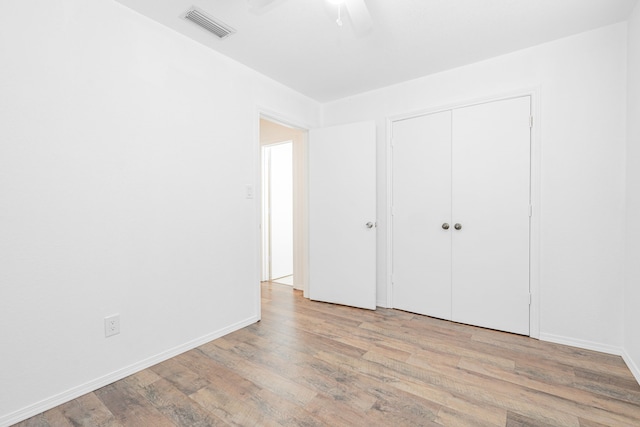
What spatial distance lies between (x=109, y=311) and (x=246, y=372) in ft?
3.12

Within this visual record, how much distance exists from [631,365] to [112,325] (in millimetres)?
3372

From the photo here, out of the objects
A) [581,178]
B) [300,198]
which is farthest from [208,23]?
[581,178]

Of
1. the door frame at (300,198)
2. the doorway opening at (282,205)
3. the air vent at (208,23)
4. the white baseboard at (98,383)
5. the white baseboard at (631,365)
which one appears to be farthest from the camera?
the doorway opening at (282,205)

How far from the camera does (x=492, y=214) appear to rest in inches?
105

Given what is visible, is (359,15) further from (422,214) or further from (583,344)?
(583,344)

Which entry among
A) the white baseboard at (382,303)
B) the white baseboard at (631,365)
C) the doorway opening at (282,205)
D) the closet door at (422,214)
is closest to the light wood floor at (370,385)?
the white baseboard at (631,365)

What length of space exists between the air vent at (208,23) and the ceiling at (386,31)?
44 millimetres

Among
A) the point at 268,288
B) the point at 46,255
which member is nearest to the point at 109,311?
the point at 46,255

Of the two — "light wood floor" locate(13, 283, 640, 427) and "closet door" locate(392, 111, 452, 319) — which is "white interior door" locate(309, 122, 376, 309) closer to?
"closet door" locate(392, 111, 452, 319)

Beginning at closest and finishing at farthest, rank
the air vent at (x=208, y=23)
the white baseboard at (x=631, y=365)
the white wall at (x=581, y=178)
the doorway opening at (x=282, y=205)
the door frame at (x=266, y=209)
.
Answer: the white baseboard at (x=631, y=365), the air vent at (x=208, y=23), the white wall at (x=581, y=178), the doorway opening at (x=282, y=205), the door frame at (x=266, y=209)

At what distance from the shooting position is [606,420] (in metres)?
1.53

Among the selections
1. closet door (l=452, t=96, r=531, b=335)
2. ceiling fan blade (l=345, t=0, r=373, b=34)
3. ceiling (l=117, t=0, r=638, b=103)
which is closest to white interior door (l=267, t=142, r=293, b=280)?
ceiling (l=117, t=0, r=638, b=103)

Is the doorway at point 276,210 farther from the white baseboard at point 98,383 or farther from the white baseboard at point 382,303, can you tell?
the white baseboard at point 98,383

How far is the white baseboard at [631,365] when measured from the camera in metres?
1.87
